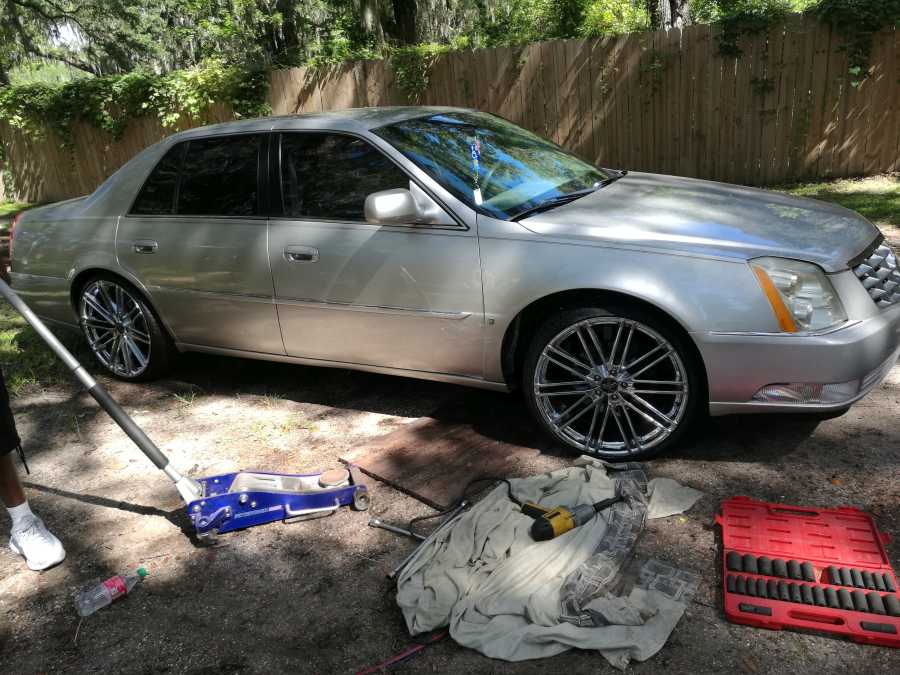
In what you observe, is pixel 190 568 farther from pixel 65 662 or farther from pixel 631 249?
pixel 631 249

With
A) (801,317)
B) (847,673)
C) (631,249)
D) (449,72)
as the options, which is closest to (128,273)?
(631,249)

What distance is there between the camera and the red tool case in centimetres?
257

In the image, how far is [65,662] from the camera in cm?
279

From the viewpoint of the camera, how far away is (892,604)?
8.49 feet

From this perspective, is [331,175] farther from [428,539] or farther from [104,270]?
[428,539]

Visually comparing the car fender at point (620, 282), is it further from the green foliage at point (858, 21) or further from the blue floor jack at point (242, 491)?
the green foliage at point (858, 21)

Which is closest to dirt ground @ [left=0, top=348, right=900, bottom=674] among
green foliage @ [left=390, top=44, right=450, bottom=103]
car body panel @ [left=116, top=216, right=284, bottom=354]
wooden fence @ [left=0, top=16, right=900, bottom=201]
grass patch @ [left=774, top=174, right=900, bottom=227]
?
car body panel @ [left=116, top=216, right=284, bottom=354]

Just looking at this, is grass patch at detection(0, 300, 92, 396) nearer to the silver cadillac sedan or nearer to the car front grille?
the silver cadillac sedan

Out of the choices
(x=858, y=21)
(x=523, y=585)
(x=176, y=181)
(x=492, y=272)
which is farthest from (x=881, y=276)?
(x=858, y=21)

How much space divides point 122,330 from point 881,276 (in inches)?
181

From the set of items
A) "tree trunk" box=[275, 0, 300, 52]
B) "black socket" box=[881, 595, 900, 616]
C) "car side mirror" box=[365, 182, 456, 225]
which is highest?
"tree trunk" box=[275, 0, 300, 52]

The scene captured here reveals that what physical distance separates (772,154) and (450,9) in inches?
567

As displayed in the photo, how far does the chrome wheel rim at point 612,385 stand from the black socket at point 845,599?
110 centimetres

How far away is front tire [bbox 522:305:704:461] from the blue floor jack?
103 cm
